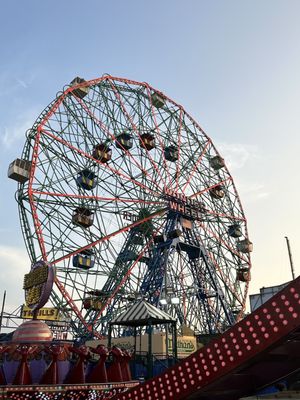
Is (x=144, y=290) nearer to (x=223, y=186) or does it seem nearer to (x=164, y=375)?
(x=223, y=186)

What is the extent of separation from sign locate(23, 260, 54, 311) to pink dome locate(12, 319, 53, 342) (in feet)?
7.10

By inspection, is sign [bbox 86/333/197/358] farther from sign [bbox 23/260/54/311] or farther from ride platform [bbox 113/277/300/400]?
ride platform [bbox 113/277/300/400]

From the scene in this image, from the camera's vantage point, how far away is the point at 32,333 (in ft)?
37.2

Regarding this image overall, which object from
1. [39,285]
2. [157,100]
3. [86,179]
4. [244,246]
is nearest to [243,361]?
[39,285]

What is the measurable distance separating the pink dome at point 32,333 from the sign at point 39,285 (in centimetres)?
216

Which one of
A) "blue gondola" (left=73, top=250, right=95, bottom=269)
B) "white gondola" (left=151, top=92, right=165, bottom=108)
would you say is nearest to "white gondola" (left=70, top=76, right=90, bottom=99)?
"white gondola" (left=151, top=92, right=165, bottom=108)

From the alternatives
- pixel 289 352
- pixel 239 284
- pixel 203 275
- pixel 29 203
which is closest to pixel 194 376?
pixel 289 352

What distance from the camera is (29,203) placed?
82.0ft

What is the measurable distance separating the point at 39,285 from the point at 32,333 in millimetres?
3147

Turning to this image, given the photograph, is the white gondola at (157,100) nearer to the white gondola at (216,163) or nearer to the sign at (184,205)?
the white gondola at (216,163)

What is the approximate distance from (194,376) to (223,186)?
37470mm

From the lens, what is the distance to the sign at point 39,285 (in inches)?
551

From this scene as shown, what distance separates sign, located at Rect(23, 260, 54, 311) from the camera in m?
14.0

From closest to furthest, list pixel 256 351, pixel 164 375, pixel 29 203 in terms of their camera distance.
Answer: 1. pixel 256 351
2. pixel 164 375
3. pixel 29 203
